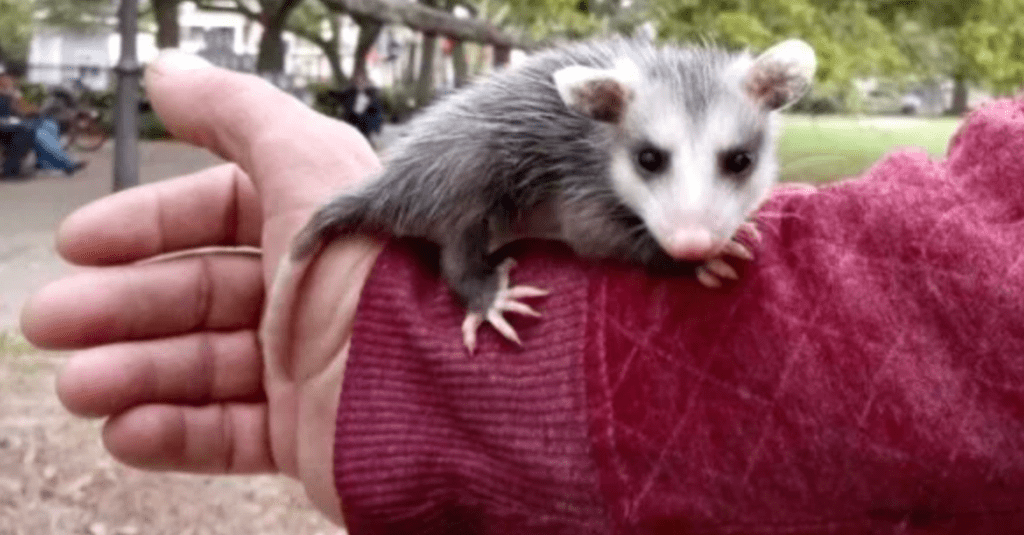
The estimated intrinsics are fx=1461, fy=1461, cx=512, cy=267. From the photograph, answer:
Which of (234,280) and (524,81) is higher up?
(524,81)

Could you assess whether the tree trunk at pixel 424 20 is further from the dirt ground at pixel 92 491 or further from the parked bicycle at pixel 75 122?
the parked bicycle at pixel 75 122

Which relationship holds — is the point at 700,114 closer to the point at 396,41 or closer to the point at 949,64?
the point at 949,64

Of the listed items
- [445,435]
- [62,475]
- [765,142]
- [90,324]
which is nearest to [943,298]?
[765,142]

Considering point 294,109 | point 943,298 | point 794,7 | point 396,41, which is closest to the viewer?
point 943,298

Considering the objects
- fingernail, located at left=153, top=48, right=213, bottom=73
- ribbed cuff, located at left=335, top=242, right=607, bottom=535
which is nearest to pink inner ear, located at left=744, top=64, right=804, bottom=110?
ribbed cuff, located at left=335, top=242, right=607, bottom=535

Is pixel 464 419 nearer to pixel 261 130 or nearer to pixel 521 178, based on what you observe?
pixel 521 178

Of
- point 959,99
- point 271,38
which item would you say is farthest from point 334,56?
point 959,99

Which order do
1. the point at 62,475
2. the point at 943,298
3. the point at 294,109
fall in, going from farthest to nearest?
the point at 62,475 < the point at 294,109 < the point at 943,298
